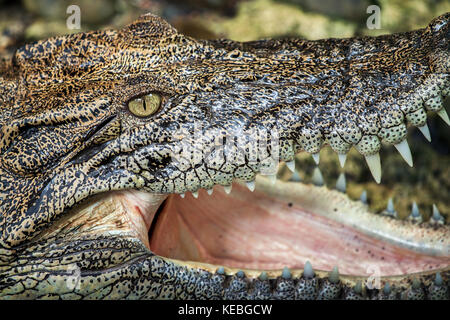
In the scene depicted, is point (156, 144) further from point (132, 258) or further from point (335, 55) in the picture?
point (335, 55)

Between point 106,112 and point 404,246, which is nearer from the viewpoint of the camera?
point 106,112

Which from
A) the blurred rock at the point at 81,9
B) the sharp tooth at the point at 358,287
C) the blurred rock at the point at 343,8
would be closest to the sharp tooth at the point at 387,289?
the sharp tooth at the point at 358,287

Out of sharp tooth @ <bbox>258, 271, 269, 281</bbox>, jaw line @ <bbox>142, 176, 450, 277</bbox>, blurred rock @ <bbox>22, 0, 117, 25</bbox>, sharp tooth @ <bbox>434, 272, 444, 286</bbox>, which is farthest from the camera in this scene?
blurred rock @ <bbox>22, 0, 117, 25</bbox>

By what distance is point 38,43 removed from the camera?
11.6 ft

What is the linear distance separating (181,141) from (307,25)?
373cm

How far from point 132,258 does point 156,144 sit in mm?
647

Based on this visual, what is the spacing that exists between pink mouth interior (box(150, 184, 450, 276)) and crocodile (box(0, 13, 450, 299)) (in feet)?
1.39

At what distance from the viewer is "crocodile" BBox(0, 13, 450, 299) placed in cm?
291

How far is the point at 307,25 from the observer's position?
247 inches

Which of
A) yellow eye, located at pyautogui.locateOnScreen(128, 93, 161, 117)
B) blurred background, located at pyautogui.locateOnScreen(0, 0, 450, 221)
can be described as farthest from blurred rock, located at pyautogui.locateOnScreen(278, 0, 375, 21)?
yellow eye, located at pyautogui.locateOnScreen(128, 93, 161, 117)

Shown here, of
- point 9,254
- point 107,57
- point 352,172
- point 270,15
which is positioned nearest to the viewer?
point 9,254

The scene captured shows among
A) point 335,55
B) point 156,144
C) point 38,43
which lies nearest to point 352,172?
point 335,55

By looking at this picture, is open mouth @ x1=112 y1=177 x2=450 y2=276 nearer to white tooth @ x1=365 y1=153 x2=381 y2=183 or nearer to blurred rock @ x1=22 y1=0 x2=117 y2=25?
white tooth @ x1=365 y1=153 x2=381 y2=183
